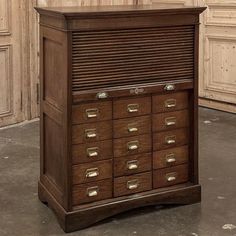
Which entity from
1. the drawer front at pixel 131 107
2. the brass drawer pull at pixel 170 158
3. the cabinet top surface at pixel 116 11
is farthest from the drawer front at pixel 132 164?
the cabinet top surface at pixel 116 11

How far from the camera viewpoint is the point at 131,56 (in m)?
2.73

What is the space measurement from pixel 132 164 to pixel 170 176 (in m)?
0.27

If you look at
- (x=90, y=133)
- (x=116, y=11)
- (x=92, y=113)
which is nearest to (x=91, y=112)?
(x=92, y=113)

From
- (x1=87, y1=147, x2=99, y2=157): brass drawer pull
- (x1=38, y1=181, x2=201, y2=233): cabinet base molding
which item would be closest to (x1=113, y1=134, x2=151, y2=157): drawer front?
(x1=87, y1=147, x2=99, y2=157): brass drawer pull

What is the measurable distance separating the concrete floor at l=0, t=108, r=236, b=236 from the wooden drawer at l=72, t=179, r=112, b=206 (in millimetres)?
145

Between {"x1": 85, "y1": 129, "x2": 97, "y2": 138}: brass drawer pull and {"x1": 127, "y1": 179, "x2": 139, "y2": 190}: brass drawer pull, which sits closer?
{"x1": 85, "y1": 129, "x2": 97, "y2": 138}: brass drawer pull

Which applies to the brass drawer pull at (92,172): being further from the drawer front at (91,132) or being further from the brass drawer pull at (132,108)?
the brass drawer pull at (132,108)

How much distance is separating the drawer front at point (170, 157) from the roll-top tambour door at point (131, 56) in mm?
413

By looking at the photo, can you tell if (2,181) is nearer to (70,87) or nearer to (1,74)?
(70,87)

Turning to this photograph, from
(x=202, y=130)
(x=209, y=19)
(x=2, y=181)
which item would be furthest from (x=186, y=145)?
(x=209, y=19)

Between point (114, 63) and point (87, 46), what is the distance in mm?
177

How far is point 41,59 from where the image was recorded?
291 centimetres

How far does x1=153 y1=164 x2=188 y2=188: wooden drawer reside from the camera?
116 inches

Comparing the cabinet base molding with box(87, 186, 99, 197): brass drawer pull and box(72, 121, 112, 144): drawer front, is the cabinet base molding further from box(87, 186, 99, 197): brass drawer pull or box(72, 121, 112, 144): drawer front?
box(72, 121, 112, 144): drawer front
